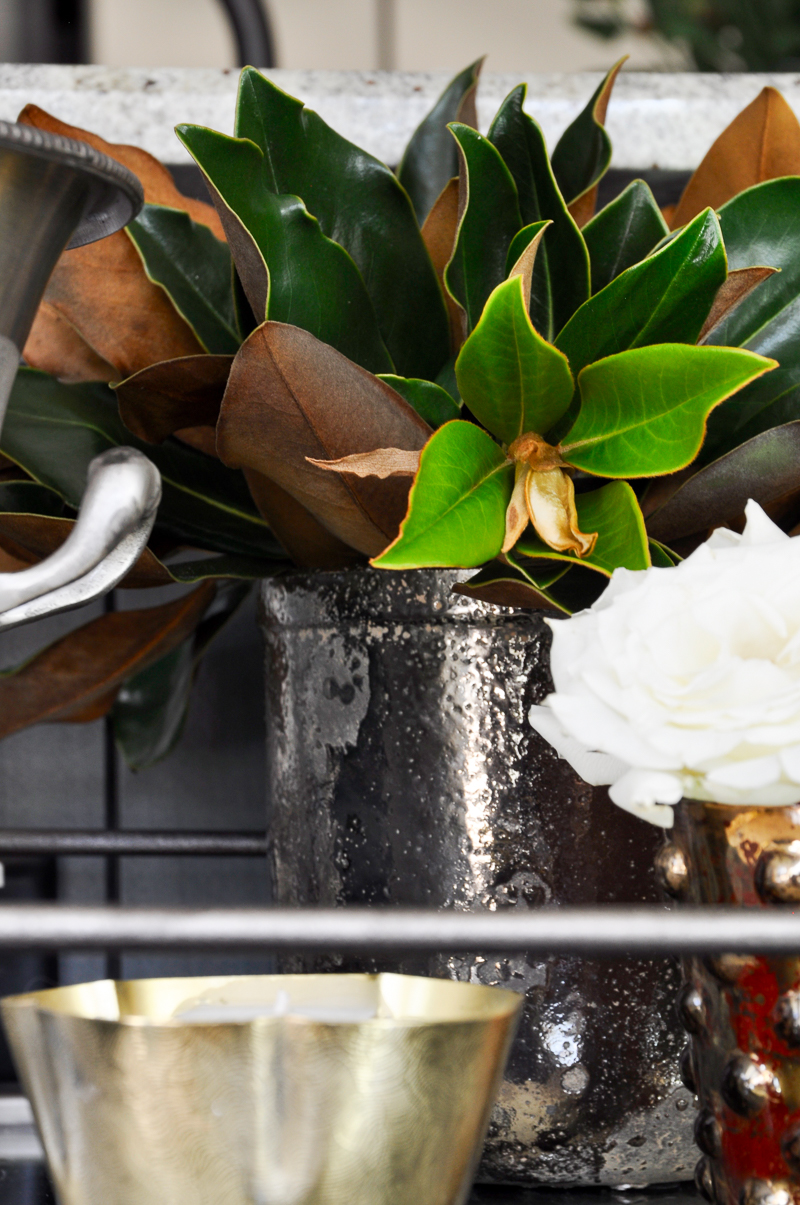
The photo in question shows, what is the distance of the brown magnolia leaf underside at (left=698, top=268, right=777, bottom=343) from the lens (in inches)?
10.9

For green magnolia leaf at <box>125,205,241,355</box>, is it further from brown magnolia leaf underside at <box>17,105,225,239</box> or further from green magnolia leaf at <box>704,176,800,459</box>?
green magnolia leaf at <box>704,176,800,459</box>

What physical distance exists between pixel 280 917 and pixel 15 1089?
28 cm

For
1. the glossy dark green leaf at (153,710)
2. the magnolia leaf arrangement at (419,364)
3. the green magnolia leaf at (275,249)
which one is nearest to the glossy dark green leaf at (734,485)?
the magnolia leaf arrangement at (419,364)

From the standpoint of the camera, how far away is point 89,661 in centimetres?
40

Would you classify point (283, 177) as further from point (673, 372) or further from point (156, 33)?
point (156, 33)

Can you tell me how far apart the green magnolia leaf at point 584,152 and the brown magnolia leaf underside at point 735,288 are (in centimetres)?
8

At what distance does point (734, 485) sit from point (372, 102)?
279 mm

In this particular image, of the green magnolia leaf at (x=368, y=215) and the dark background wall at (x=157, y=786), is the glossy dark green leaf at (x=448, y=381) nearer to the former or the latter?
the green magnolia leaf at (x=368, y=215)

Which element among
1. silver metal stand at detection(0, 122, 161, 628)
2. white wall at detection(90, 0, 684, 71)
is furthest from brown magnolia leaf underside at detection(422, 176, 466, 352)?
white wall at detection(90, 0, 684, 71)

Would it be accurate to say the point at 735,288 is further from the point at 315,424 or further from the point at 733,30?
the point at 733,30

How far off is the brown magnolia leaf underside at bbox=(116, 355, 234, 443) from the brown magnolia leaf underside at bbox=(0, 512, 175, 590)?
4cm

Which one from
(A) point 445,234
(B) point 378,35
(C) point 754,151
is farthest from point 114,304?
(B) point 378,35

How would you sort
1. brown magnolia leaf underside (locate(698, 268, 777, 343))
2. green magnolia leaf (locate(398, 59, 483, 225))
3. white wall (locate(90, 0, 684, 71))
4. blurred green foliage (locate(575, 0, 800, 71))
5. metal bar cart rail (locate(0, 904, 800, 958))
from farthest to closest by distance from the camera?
white wall (locate(90, 0, 684, 71)) < blurred green foliage (locate(575, 0, 800, 71)) < green magnolia leaf (locate(398, 59, 483, 225)) < brown magnolia leaf underside (locate(698, 268, 777, 343)) < metal bar cart rail (locate(0, 904, 800, 958))

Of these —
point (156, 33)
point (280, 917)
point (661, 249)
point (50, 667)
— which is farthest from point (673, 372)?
point (156, 33)
